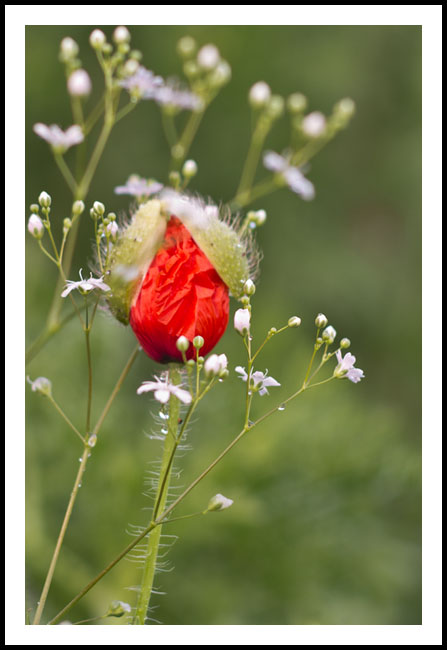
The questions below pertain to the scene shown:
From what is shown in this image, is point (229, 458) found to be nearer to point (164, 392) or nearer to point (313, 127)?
point (313, 127)

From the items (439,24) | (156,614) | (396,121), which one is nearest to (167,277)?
(439,24)

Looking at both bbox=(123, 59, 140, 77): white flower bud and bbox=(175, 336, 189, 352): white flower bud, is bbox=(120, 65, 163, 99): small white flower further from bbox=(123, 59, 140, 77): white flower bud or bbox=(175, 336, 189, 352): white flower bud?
bbox=(175, 336, 189, 352): white flower bud

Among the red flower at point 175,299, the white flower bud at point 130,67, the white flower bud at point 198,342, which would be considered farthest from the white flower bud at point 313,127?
the white flower bud at point 198,342

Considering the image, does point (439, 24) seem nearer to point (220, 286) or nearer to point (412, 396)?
point (220, 286)

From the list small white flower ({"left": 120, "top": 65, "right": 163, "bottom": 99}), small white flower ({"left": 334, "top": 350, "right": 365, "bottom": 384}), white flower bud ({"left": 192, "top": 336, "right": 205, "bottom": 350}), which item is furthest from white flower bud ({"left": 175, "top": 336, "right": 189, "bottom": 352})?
small white flower ({"left": 120, "top": 65, "right": 163, "bottom": 99})

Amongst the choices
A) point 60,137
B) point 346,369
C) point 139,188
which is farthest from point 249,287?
point 60,137

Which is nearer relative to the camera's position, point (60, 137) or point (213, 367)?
point (213, 367)

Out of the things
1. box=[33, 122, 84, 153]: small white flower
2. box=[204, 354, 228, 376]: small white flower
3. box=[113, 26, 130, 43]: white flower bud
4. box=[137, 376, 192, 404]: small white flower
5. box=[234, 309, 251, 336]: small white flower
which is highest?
box=[113, 26, 130, 43]: white flower bud

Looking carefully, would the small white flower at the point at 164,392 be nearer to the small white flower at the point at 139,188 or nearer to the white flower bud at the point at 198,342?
the white flower bud at the point at 198,342
